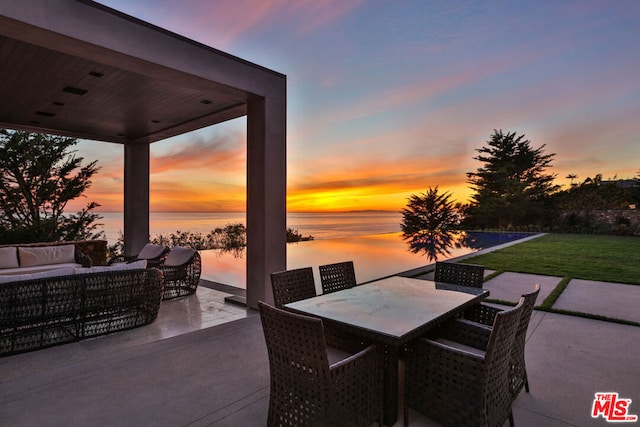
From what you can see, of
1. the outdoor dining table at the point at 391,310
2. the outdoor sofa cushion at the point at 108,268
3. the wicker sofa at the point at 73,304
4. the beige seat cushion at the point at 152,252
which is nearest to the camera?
the outdoor dining table at the point at 391,310

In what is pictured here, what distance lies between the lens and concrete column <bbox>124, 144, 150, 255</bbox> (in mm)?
7820

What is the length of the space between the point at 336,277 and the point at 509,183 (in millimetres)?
19246

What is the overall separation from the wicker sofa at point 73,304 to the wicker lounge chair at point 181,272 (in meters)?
1.16

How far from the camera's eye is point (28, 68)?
3.88 metres

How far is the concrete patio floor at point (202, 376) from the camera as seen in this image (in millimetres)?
2037

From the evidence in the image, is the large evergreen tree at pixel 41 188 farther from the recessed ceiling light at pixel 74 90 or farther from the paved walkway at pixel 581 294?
the paved walkway at pixel 581 294

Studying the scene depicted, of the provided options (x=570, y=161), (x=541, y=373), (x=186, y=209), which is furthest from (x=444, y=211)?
(x=541, y=373)

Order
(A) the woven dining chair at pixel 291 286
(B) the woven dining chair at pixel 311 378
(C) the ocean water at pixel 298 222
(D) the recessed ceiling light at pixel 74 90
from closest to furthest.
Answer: (B) the woven dining chair at pixel 311 378 → (A) the woven dining chair at pixel 291 286 → (D) the recessed ceiling light at pixel 74 90 → (C) the ocean water at pixel 298 222

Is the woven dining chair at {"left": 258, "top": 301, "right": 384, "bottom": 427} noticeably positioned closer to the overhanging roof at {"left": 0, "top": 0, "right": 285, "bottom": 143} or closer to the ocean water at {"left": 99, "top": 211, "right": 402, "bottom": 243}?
the overhanging roof at {"left": 0, "top": 0, "right": 285, "bottom": 143}

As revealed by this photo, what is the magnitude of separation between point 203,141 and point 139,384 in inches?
300

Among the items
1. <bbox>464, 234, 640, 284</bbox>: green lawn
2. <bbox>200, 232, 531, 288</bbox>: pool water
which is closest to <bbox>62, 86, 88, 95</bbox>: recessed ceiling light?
<bbox>200, 232, 531, 288</bbox>: pool water

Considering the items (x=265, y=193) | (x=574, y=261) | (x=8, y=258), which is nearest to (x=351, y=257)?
(x=265, y=193)

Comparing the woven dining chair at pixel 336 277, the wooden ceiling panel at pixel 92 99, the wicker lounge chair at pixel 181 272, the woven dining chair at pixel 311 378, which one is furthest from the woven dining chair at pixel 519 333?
the wicker lounge chair at pixel 181 272

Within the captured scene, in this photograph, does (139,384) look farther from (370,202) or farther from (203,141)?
(370,202)
